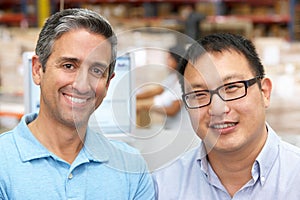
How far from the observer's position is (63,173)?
135cm

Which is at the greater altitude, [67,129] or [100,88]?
[100,88]

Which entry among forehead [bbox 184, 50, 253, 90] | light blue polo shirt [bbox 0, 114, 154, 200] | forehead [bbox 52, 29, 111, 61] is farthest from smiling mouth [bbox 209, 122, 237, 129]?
forehead [bbox 52, 29, 111, 61]

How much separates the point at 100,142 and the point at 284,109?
2.33 m

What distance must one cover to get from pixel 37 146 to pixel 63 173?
0.10 m

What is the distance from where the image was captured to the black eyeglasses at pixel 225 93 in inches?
56.7

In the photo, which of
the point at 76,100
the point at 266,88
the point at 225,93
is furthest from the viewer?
the point at 266,88

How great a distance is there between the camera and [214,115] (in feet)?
4.70

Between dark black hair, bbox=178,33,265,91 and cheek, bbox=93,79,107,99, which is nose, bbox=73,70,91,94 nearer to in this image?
cheek, bbox=93,79,107,99

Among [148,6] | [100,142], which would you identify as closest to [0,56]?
[100,142]

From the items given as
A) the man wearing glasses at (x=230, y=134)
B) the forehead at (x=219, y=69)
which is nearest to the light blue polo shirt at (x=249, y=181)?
the man wearing glasses at (x=230, y=134)

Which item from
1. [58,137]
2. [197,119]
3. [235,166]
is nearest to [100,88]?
[58,137]

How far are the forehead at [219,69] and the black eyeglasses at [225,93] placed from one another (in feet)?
0.05

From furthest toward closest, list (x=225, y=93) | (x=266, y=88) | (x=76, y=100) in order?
(x=266, y=88) → (x=225, y=93) → (x=76, y=100)

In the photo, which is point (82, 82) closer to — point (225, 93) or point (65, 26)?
point (65, 26)
